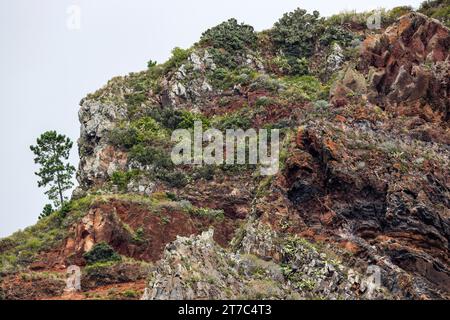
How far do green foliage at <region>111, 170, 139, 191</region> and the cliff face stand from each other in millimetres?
135

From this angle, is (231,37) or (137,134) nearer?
(137,134)

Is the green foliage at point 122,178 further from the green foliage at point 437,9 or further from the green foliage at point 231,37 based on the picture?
the green foliage at point 437,9

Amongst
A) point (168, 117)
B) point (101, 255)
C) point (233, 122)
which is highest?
point (168, 117)

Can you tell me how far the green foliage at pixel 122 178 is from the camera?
2778 inches

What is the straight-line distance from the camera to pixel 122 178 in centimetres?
7112

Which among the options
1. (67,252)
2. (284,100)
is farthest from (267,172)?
(284,100)

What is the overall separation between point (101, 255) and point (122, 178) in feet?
36.4

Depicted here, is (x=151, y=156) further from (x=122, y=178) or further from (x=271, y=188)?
(x=271, y=188)

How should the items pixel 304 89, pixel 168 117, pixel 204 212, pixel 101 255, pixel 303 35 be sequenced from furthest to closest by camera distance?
1. pixel 303 35
2. pixel 304 89
3. pixel 168 117
4. pixel 204 212
5. pixel 101 255

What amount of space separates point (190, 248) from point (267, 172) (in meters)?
14.0

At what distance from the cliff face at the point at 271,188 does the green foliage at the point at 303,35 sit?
3.24m

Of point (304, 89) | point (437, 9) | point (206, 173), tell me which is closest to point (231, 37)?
point (304, 89)

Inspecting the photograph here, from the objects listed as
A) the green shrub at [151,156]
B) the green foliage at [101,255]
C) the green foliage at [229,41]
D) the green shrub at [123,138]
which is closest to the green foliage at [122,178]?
the green shrub at [151,156]

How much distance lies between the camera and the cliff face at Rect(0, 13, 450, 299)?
165ft
